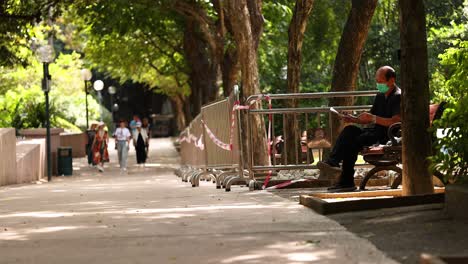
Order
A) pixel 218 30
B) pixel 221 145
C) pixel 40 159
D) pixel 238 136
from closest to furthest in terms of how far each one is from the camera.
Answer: pixel 238 136
pixel 221 145
pixel 40 159
pixel 218 30

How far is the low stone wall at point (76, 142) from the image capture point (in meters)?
44.6

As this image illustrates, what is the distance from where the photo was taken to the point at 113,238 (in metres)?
8.81

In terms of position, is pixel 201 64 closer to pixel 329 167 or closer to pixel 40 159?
pixel 40 159

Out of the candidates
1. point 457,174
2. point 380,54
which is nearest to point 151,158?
point 380,54

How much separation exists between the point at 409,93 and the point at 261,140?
33.5 ft

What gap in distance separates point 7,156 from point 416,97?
16.1 meters

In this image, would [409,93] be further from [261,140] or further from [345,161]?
[261,140]

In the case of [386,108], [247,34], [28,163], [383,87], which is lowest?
[28,163]

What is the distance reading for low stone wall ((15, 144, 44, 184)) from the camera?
1050 inches

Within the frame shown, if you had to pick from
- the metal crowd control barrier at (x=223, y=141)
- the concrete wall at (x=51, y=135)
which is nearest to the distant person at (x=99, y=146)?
the concrete wall at (x=51, y=135)

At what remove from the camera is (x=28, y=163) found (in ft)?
91.7

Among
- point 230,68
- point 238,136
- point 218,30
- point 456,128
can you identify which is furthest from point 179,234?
point 230,68

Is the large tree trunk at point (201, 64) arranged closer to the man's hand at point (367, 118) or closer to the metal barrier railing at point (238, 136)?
the metal barrier railing at point (238, 136)

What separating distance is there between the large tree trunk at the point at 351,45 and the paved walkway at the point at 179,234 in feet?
16.4
